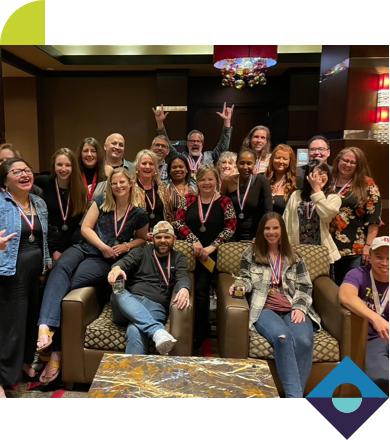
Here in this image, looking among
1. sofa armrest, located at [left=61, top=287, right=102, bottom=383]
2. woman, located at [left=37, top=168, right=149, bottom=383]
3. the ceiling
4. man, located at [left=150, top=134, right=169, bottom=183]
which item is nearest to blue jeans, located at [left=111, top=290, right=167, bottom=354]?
sofa armrest, located at [left=61, top=287, right=102, bottom=383]

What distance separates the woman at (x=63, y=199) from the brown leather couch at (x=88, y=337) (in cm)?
57

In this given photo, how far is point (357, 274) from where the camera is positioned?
219 centimetres

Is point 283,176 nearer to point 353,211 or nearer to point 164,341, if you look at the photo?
point 353,211

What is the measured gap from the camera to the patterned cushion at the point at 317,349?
8.47 feet

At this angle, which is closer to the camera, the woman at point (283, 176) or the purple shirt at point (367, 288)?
the purple shirt at point (367, 288)

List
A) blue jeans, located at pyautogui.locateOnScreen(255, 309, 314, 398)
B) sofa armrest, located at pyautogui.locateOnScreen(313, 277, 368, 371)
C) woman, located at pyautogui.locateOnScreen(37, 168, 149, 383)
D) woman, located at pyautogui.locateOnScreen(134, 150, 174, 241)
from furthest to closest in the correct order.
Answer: woman, located at pyautogui.locateOnScreen(134, 150, 174, 241), woman, located at pyautogui.locateOnScreen(37, 168, 149, 383), blue jeans, located at pyautogui.locateOnScreen(255, 309, 314, 398), sofa armrest, located at pyautogui.locateOnScreen(313, 277, 368, 371)

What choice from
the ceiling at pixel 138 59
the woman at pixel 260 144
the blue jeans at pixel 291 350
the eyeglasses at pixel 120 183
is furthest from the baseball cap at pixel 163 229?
the ceiling at pixel 138 59

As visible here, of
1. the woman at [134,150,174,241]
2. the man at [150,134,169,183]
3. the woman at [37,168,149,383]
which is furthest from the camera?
the man at [150,134,169,183]

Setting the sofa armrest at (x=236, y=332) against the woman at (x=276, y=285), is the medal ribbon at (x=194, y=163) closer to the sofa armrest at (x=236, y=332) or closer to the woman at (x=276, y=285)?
the woman at (x=276, y=285)

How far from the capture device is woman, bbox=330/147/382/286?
2.72 meters

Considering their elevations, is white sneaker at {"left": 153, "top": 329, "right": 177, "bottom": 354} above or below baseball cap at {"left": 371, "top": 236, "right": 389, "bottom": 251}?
below
